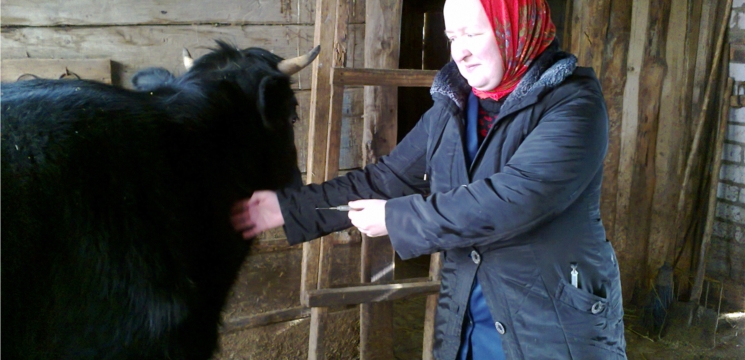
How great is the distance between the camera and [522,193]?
5.32 ft

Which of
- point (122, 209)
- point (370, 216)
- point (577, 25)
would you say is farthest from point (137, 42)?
point (577, 25)

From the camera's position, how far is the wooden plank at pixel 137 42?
2842 millimetres

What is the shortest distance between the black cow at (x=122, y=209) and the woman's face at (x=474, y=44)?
83 centimetres

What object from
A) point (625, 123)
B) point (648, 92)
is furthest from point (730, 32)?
point (625, 123)

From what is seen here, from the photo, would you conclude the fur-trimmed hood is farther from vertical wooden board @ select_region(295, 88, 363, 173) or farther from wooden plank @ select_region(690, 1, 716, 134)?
wooden plank @ select_region(690, 1, 716, 134)

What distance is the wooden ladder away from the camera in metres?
3.02

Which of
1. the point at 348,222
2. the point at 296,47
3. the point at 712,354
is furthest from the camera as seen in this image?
the point at 712,354

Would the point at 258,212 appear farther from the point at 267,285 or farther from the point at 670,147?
the point at 670,147

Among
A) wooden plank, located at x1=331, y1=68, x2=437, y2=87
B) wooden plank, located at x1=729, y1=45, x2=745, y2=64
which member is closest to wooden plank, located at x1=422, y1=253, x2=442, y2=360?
wooden plank, located at x1=331, y1=68, x2=437, y2=87

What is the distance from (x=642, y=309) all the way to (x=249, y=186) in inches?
147

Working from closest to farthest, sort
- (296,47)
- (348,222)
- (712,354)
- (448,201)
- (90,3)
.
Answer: (448,201)
(348,222)
(90,3)
(296,47)
(712,354)

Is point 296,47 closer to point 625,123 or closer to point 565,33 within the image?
point 565,33

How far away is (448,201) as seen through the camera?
1.67m

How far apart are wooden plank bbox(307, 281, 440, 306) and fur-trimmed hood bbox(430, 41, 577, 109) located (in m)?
1.62
